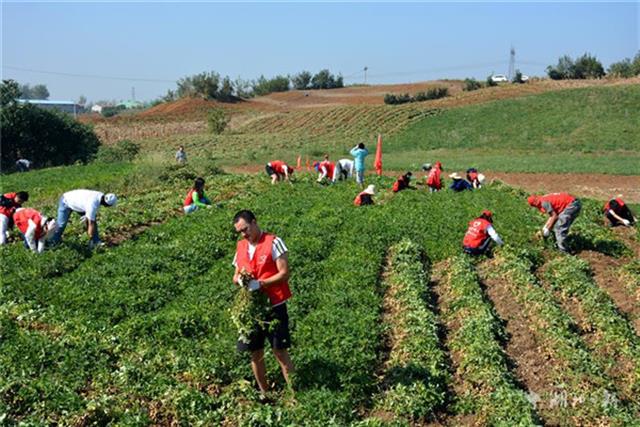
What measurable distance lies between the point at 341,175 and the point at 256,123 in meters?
43.5

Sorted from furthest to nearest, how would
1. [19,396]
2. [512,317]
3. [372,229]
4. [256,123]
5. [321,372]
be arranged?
[256,123]
[372,229]
[512,317]
[321,372]
[19,396]

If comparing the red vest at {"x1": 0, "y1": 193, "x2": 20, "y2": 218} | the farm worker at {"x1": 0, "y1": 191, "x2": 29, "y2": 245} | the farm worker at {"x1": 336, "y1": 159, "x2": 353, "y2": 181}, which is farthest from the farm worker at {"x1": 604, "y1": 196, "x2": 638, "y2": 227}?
the red vest at {"x1": 0, "y1": 193, "x2": 20, "y2": 218}

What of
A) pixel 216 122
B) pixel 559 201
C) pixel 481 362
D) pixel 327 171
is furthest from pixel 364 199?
pixel 216 122

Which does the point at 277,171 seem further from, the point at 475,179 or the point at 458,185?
the point at 475,179

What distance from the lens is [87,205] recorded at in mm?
12797

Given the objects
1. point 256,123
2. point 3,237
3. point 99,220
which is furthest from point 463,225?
point 256,123

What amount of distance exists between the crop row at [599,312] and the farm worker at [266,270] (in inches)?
169

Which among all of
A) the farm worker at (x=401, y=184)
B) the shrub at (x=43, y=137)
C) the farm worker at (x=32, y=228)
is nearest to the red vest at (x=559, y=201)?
the farm worker at (x=401, y=184)

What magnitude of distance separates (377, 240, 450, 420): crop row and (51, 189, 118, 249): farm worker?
6.19 meters

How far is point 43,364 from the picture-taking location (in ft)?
25.6

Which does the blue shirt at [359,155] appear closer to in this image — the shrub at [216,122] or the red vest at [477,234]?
the red vest at [477,234]

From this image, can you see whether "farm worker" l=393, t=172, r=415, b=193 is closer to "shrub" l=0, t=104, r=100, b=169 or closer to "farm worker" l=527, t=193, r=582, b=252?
"farm worker" l=527, t=193, r=582, b=252

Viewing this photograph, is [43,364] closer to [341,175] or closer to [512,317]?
[512,317]

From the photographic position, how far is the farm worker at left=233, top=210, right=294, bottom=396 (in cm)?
675
